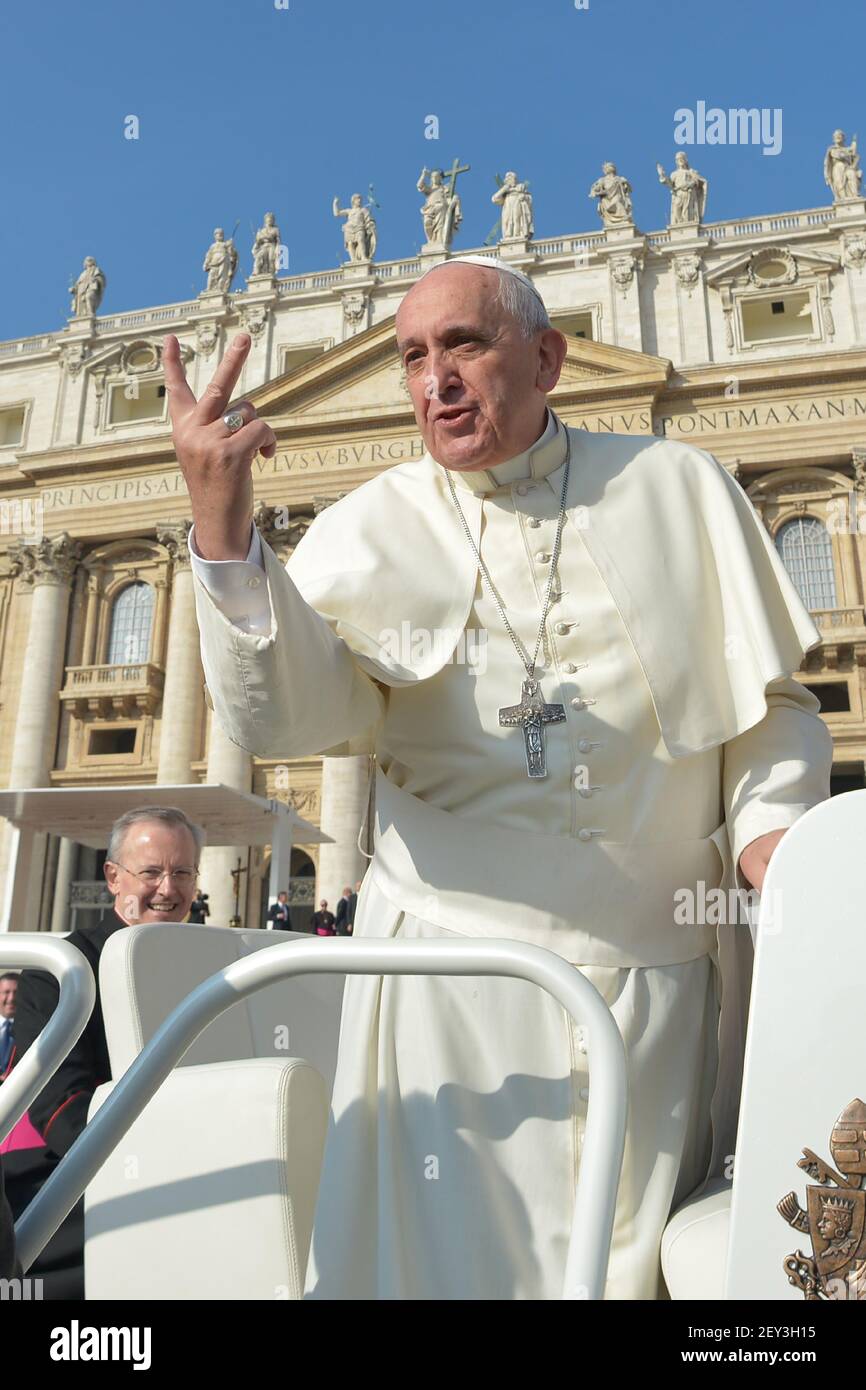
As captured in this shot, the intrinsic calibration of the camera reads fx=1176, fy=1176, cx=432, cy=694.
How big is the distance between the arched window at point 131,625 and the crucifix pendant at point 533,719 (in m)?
27.2

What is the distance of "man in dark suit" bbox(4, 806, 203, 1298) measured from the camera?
10.1 ft

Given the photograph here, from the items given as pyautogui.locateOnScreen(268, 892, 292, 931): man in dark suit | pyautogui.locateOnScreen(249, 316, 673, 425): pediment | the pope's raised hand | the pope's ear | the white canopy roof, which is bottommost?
the pope's raised hand

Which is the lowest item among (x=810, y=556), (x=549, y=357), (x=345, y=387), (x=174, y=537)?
(x=549, y=357)

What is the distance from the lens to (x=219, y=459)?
1612mm

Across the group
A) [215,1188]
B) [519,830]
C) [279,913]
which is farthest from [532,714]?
[279,913]

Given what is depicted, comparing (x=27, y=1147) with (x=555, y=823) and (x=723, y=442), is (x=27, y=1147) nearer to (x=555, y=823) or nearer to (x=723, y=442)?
(x=555, y=823)

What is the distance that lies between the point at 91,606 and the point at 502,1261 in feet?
95.0

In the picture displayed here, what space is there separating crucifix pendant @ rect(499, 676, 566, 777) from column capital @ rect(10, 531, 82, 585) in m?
28.6

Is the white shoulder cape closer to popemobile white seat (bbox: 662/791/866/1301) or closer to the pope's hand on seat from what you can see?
the pope's hand on seat

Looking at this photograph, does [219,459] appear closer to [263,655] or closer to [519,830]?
[263,655]

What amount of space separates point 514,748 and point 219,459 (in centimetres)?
68

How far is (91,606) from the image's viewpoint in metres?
29.2

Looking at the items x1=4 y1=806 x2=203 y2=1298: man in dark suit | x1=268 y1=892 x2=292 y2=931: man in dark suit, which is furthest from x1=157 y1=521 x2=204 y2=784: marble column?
x1=4 y1=806 x2=203 y2=1298: man in dark suit

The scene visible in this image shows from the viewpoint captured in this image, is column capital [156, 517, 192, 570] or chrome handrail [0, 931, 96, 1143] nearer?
chrome handrail [0, 931, 96, 1143]
